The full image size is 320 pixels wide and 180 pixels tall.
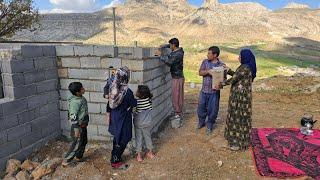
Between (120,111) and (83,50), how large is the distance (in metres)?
1.74

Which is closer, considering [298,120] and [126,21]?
[298,120]

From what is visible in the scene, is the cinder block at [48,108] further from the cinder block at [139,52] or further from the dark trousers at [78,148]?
the cinder block at [139,52]

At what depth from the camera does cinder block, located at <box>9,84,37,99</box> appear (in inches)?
219

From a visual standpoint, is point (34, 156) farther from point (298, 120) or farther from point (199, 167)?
point (298, 120)

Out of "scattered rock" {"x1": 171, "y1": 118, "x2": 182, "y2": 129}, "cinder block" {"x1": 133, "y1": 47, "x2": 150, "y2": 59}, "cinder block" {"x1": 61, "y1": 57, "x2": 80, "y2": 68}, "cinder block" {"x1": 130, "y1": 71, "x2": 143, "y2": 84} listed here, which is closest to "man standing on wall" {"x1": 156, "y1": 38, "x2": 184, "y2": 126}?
"scattered rock" {"x1": 171, "y1": 118, "x2": 182, "y2": 129}

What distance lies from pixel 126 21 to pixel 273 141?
258 feet

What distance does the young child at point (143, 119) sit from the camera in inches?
214

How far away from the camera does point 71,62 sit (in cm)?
638

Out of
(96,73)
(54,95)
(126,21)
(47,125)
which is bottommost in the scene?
(47,125)

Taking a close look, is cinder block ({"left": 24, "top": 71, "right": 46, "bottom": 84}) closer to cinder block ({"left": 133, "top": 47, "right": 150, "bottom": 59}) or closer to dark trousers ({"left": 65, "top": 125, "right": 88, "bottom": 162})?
dark trousers ({"left": 65, "top": 125, "right": 88, "bottom": 162})

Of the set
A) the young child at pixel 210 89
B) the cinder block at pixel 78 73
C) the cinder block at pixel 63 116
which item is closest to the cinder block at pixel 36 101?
the cinder block at pixel 63 116

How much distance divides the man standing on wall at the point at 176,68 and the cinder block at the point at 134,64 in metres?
0.82

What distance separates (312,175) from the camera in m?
4.98

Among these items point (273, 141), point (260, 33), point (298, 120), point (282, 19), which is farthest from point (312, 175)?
point (282, 19)
